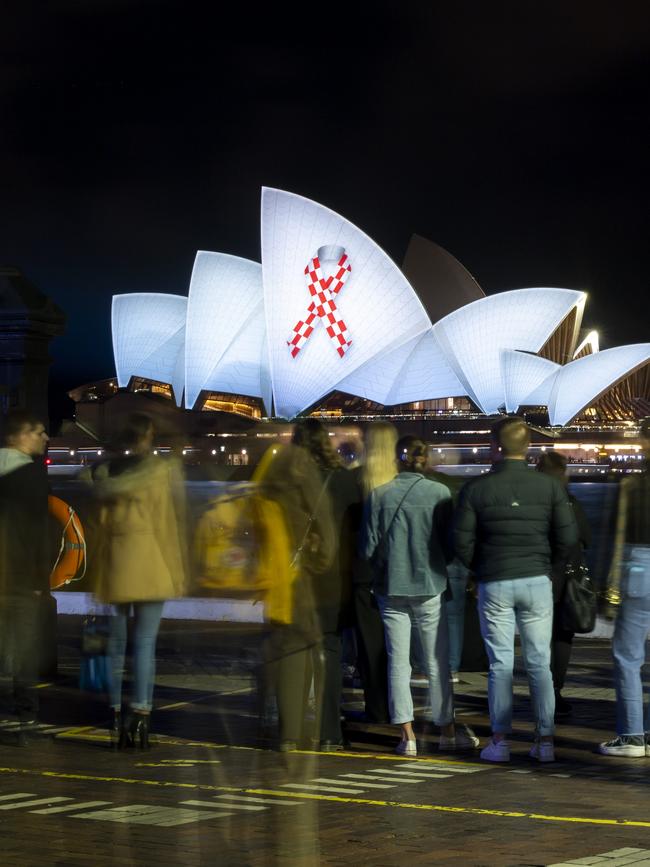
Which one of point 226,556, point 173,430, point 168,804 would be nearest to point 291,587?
point 226,556

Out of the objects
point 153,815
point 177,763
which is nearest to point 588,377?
point 177,763

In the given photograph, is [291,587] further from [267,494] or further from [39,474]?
[39,474]

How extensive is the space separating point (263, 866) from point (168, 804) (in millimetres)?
973

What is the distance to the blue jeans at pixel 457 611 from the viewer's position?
747 centimetres

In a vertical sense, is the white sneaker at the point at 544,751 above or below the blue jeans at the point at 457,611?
below

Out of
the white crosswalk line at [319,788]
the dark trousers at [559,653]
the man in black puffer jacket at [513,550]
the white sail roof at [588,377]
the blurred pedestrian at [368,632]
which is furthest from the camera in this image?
the white sail roof at [588,377]

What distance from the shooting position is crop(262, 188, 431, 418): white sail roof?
62094 mm

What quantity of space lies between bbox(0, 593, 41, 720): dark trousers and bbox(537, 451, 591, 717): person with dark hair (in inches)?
91.6

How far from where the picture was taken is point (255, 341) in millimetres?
68250

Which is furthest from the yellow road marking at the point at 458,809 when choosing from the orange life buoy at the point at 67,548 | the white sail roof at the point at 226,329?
the white sail roof at the point at 226,329

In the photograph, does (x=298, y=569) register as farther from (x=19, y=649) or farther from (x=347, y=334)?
(x=347, y=334)

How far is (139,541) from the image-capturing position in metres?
6.11

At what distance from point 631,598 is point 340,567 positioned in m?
1.26

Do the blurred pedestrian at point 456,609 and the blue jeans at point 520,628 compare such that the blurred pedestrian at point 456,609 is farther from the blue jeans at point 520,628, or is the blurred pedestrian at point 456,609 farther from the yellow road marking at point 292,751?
the yellow road marking at point 292,751
